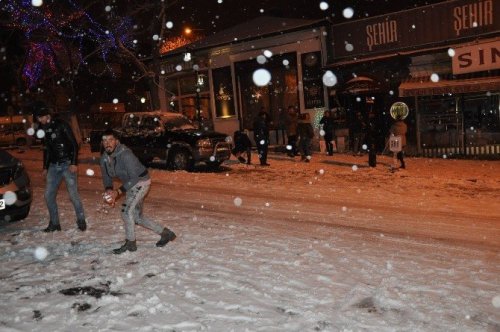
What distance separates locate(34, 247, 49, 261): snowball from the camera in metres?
6.18

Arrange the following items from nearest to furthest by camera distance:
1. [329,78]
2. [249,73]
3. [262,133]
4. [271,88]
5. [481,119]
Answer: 1. [262,133]
2. [481,119]
3. [329,78]
4. [271,88]
5. [249,73]

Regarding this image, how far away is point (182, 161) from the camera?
1505 centimetres

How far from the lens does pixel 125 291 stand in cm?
492

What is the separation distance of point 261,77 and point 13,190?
16508 millimetres

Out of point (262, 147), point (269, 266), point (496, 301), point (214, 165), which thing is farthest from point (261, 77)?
point (496, 301)

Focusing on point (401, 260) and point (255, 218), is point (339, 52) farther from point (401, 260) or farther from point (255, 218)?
point (401, 260)

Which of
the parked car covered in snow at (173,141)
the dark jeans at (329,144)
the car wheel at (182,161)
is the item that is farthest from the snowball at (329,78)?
the car wheel at (182,161)

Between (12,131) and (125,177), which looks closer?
(125,177)

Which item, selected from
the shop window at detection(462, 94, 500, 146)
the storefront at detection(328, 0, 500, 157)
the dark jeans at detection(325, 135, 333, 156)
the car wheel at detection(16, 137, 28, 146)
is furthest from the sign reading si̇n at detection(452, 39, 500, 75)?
the car wheel at detection(16, 137, 28, 146)

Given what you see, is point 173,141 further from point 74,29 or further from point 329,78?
point 74,29

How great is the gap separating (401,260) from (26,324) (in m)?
4.34

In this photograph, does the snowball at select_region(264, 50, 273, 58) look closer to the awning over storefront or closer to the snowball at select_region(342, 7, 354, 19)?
the snowball at select_region(342, 7, 354, 19)

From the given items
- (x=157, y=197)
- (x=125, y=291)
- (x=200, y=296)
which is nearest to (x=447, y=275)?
(x=200, y=296)

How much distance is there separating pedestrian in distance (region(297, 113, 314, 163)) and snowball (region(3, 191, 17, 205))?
10614 mm
